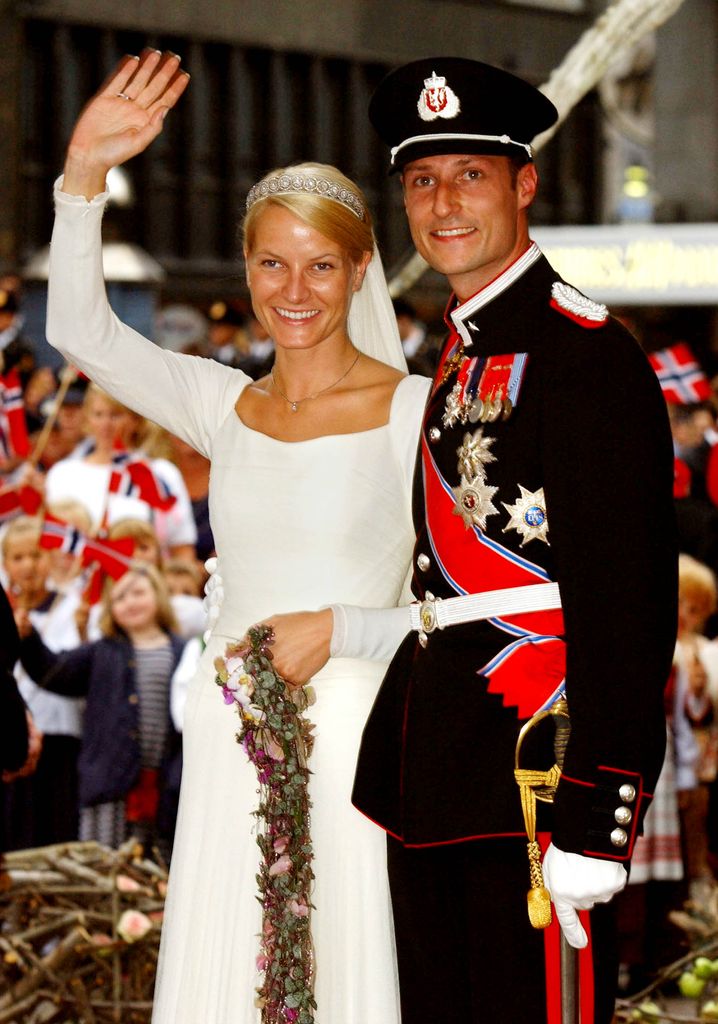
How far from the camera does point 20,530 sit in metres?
6.03

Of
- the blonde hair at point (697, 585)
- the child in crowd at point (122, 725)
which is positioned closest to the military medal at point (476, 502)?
the child in crowd at point (122, 725)

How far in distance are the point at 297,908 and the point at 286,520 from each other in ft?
2.09

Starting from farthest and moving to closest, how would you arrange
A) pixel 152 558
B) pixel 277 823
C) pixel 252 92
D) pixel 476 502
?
pixel 252 92
pixel 152 558
pixel 277 823
pixel 476 502

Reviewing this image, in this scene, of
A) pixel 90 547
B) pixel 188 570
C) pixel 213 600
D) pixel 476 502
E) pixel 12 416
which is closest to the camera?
pixel 476 502

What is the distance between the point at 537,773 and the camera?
2.48 metres

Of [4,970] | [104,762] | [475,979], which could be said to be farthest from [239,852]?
[104,762]

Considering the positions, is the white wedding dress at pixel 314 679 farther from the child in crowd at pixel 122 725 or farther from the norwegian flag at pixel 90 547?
the norwegian flag at pixel 90 547

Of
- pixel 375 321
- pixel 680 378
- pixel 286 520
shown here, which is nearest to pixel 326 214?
pixel 375 321

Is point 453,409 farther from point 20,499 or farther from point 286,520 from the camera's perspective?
point 20,499

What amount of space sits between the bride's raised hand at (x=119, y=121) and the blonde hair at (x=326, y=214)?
9.1 inches

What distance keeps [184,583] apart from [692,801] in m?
2.02

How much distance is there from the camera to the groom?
2402 mm

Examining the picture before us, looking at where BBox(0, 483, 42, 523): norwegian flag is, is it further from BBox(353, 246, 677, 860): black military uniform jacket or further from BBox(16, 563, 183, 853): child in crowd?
BBox(353, 246, 677, 860): black military uniform jacket

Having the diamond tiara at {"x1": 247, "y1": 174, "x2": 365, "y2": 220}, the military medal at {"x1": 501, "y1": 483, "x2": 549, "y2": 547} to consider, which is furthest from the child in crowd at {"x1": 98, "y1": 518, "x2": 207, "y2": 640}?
the military medal at {"x1": 501, "y1": 483, "x2": 549, "y2": 547}
